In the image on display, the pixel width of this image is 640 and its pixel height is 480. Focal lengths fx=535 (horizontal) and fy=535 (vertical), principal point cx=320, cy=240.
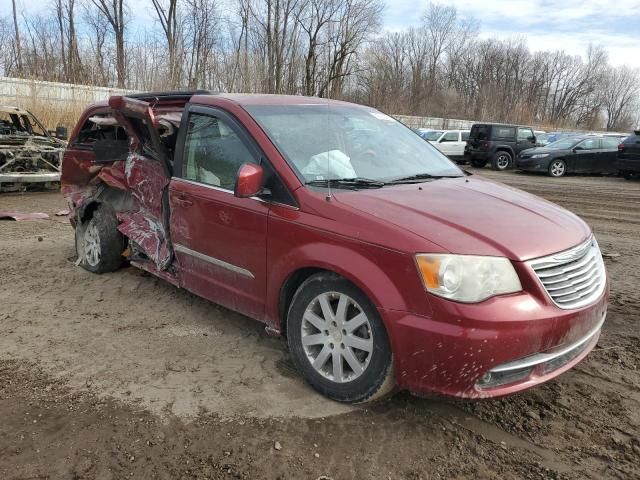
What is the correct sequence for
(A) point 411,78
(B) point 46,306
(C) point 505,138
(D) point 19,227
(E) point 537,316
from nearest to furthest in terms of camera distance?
(E) point 537,316, (B) point 46,306, (D) point 19,227, (C) point 505,138, (A) point 411,78

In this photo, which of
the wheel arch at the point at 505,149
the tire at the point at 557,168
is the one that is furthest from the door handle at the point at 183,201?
the wheel arch at the point at 505,149

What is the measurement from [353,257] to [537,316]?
96cm

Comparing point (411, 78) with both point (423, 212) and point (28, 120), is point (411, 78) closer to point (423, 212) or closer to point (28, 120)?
point (28, 120)

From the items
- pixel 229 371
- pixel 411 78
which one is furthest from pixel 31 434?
pixel 411 78

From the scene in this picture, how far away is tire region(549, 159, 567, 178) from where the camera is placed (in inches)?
730

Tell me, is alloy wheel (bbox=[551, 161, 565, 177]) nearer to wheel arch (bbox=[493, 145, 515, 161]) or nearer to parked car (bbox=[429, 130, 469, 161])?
wheel arch (bbox=[493, 145, 515, 161])

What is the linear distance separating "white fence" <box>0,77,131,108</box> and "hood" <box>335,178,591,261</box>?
16.2 metres

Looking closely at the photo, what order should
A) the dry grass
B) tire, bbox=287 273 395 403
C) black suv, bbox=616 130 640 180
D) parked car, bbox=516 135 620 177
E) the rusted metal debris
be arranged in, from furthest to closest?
parked car, bbox=516 135 620 177
black suv, bbox=616 130 640 180
the dry grass
the rusted metal debris
tire, bbox=287 273 395 403

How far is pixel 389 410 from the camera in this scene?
304cm

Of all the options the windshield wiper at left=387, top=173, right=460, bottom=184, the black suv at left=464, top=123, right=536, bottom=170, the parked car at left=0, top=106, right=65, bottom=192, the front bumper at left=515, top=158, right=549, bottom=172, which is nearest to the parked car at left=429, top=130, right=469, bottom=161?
the black suv at left=464, top=123, right=536, bottom=170

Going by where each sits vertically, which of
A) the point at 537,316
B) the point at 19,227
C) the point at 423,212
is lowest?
the point at 19,227

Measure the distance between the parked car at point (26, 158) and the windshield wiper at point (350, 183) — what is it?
8894mm

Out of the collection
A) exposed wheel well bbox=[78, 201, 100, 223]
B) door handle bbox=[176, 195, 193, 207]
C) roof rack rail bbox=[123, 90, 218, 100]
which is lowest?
exposed wheel well bbox=[78, 201, 100, 223]

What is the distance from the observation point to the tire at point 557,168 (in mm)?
18547
